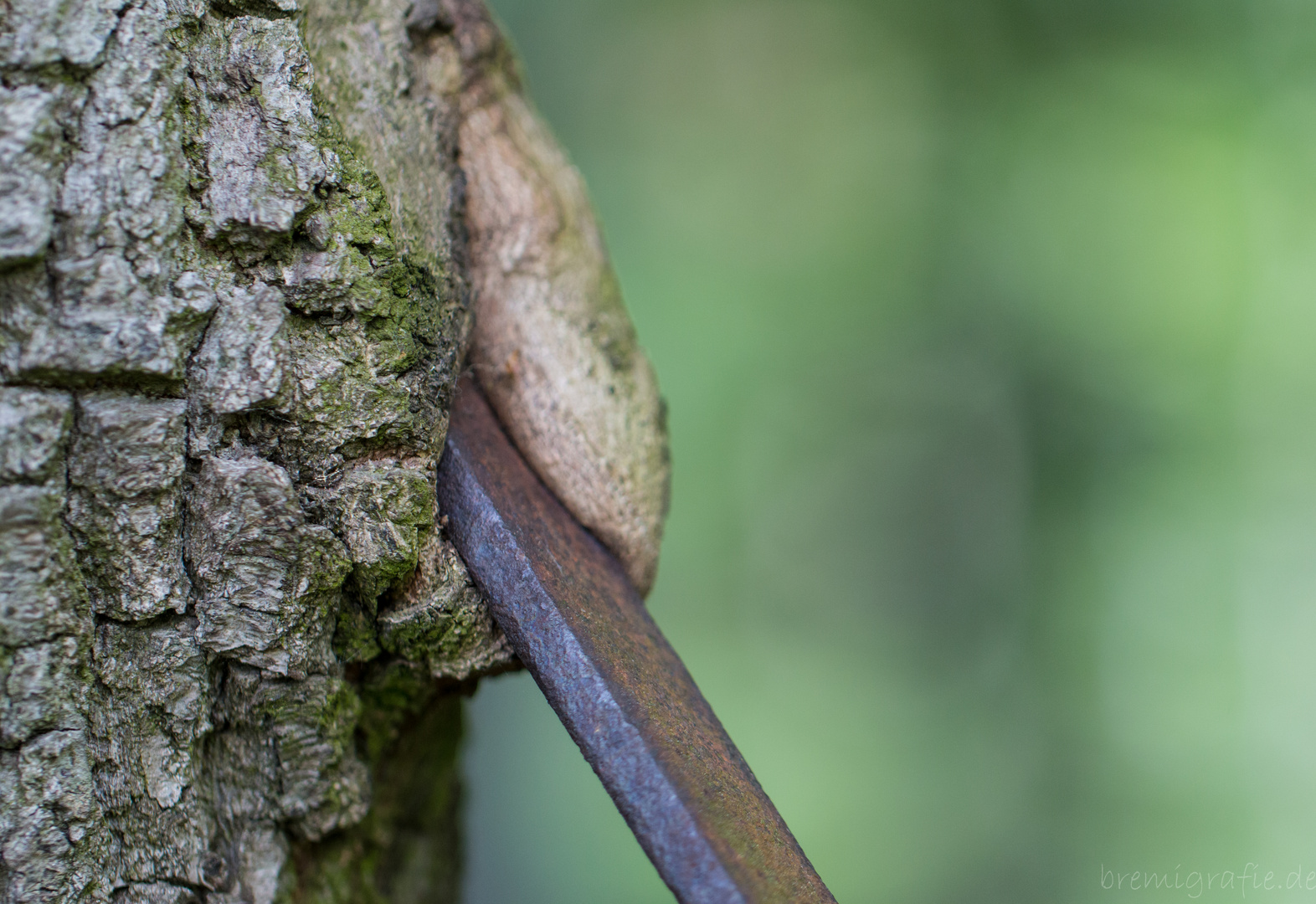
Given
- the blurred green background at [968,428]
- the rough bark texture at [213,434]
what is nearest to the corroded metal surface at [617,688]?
the rough bark texture at [213,434]

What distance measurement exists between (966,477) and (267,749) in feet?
4.24

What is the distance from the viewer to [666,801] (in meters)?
0.48

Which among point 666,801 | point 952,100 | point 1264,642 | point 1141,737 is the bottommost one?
point 666,801

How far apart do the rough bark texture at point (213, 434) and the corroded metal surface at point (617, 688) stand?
0.13 ft

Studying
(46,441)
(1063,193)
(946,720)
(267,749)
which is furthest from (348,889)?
(1063,193)

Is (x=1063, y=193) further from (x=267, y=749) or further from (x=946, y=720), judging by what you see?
(x=267, y=749)

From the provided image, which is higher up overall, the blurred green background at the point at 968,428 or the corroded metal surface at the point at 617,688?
the blurred green background at the point at 968,428

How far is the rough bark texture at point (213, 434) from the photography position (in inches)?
18.3

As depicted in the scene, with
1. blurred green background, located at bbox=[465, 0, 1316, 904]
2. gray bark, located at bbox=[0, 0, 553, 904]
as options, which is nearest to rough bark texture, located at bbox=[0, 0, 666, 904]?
gray bark, located at bbox=[0, 0, 553, 904]

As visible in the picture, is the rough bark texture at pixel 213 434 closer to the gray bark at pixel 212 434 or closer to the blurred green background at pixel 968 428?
the gray bark at pixel 212 434

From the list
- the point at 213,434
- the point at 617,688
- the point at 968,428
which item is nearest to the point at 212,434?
the point at 213,434

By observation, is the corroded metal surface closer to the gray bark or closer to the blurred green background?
the gray bark

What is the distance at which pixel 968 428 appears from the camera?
1.53 m

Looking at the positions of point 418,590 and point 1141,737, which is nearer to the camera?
point 418,590
